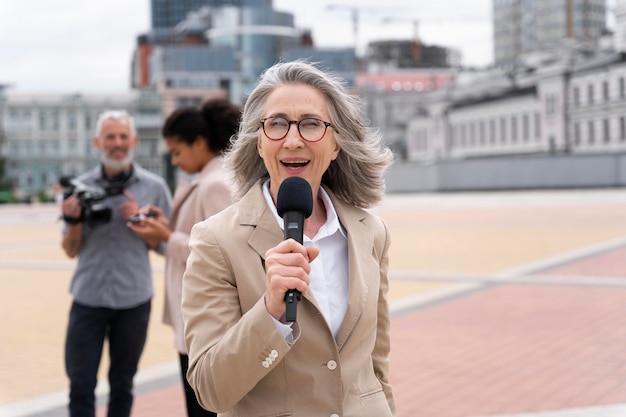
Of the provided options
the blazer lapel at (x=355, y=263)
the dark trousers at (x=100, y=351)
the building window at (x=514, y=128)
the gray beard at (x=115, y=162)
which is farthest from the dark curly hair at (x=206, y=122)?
the building window at (x=514, y=128)

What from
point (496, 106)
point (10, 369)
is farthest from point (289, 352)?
point (496, 106)

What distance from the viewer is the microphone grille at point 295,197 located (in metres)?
1.86

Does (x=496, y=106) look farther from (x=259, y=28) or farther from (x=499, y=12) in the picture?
(x=499, y=12)

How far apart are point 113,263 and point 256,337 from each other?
2.59 m

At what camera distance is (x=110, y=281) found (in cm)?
425

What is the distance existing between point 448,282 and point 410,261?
2.77 metres

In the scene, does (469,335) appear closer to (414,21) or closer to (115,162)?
(115,162)

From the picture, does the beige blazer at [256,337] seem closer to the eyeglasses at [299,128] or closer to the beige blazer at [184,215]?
the eyeglasses at [299,128]

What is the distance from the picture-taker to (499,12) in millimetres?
176375

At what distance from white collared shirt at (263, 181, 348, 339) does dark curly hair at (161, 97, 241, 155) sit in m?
1.87

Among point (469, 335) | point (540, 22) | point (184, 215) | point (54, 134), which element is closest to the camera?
point (184, 215)

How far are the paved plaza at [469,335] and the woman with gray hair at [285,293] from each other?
3347mm

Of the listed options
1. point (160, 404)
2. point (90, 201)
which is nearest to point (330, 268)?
point (90, 201)

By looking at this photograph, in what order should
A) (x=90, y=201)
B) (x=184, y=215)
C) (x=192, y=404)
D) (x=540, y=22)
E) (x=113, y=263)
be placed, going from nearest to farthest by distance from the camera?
(x=192, y=404) → (x=184, y=215) → (x=90, y=201) → (x=113, y=263) → (x=540, y=22)
